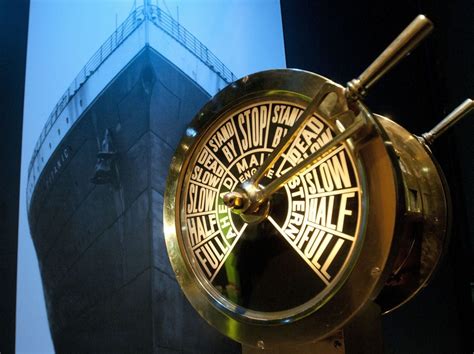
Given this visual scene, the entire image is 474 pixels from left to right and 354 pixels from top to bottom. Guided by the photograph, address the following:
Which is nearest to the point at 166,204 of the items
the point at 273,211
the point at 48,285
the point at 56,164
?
the point at 273,211

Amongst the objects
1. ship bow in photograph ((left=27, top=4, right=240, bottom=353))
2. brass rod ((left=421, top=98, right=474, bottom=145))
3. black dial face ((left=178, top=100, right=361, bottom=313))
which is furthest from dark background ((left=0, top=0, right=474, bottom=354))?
black dial face ((left=178, top=100, right=361, bottom=313))

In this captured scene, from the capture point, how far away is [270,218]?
2.72ft

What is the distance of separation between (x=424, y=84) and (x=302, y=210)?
95cm

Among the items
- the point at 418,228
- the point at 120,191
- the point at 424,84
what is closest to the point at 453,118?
the point at 418,228

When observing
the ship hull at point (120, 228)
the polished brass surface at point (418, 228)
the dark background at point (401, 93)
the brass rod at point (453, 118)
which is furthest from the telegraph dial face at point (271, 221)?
the dark background at point (401, 93)

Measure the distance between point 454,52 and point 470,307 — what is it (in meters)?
0.78

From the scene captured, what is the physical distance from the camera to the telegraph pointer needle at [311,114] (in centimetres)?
Answer: 64

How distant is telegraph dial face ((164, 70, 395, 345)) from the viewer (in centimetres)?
71

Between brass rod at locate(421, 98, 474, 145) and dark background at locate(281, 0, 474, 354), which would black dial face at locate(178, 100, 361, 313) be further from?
dark background at locate(281, 0, 474, 354)

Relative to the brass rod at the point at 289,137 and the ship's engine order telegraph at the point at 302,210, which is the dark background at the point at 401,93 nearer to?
the ship's engine order telegraph at the point at 302,210

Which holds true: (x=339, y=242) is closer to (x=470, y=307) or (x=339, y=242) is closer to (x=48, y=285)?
(x=470, y=307)

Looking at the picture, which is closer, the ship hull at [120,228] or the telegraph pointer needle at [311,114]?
the telegraph pointer needle at [311,114]

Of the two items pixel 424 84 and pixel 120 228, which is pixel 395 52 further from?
pixel 120 228

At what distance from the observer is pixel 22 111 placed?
5.47 ft
